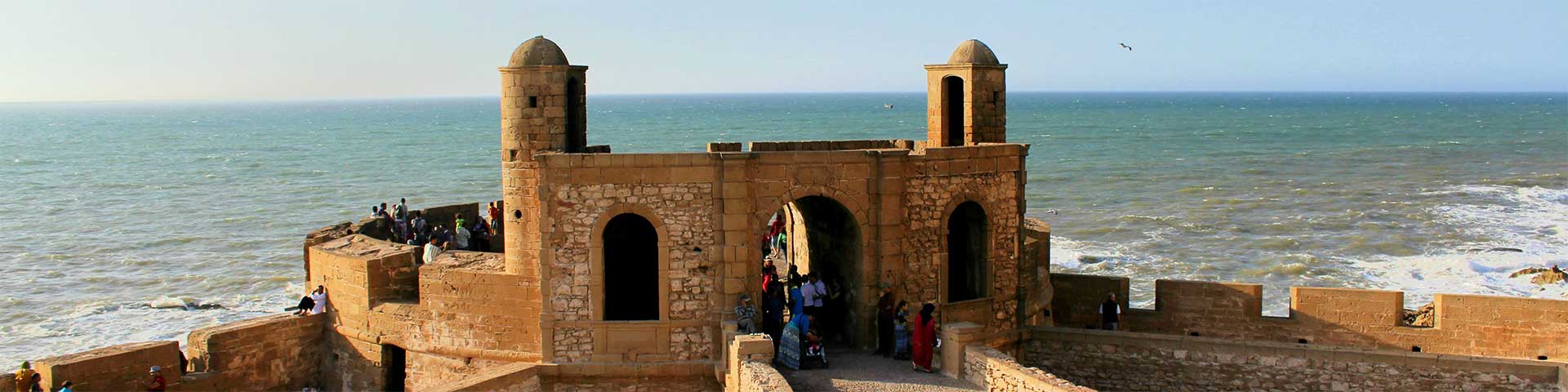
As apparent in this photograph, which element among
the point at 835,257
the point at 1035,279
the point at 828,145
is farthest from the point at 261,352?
the point at 1035,279

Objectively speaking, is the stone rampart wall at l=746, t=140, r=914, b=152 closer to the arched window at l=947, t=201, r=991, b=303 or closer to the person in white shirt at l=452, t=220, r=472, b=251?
the arched window at l=947, t=201, r=991, b=303

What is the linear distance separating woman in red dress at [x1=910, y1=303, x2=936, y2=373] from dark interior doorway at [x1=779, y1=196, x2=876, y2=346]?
1.30m

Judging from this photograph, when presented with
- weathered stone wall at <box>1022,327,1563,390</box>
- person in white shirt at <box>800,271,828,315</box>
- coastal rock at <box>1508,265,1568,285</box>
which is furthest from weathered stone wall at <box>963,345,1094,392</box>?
coastal rock at <box>1508,265,1568,285</box>

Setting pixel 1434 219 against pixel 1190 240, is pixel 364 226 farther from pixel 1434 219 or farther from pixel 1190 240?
pixel 1434 219

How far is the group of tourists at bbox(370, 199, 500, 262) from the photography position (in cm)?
2409

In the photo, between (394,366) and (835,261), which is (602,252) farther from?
(394,366)

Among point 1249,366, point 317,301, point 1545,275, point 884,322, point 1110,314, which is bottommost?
point 1545,275

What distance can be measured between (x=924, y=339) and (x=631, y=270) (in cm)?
524

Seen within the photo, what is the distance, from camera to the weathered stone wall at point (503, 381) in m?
17.3

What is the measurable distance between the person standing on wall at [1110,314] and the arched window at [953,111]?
3.25 metres

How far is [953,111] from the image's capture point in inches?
824

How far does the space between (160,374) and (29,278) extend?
2547 centimetres

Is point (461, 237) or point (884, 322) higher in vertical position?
point (461, 237)

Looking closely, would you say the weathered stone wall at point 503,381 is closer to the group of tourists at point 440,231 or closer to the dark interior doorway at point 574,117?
the dark interior doorway at point 574,117
